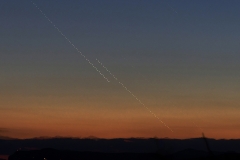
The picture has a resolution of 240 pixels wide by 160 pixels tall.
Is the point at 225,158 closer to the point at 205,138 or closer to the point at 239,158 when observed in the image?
the point at 239,158

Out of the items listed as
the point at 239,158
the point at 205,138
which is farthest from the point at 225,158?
the point at 205,138

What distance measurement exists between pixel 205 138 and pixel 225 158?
113158 millimetres

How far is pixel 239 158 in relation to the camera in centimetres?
16162

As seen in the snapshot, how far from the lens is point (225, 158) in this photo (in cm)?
17188

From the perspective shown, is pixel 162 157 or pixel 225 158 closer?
pixel 162 157

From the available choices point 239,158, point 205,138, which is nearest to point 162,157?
point 205,138

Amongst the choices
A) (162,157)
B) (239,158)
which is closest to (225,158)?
(239,158)

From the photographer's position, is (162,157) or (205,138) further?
(162,157)

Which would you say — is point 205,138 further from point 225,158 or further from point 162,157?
point 225,158

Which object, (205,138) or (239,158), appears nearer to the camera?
(205,138)

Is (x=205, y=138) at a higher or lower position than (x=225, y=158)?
lower

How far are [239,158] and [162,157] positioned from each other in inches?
3160

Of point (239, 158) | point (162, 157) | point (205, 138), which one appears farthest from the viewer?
point (239, 158)

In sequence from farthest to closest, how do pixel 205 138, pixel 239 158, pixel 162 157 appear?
pixel 239 158, pixel 162 157, pixel 205 138
